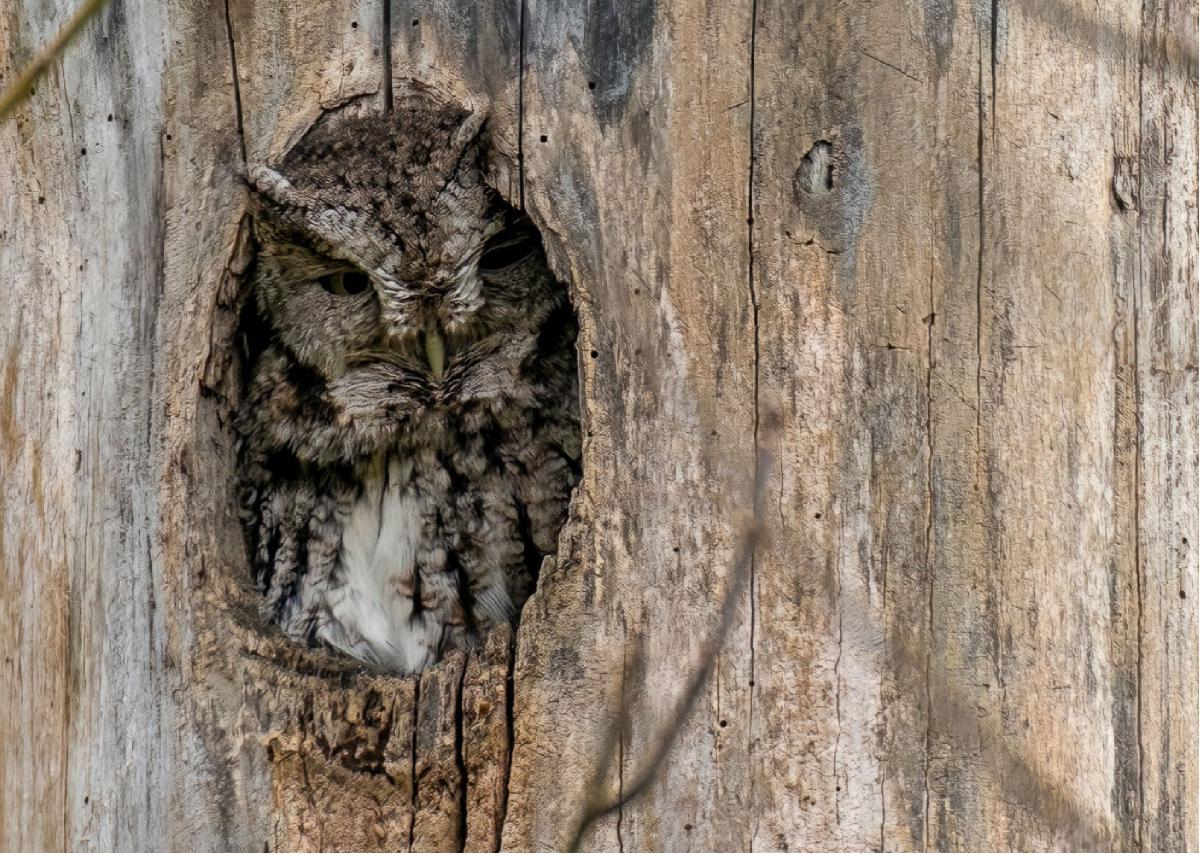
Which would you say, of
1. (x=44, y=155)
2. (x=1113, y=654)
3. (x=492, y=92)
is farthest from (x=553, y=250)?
(x=1113, y=654)

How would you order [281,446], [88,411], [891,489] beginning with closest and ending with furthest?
[891,489]
[88,411]
[281,446]

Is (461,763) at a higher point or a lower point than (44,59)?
lower

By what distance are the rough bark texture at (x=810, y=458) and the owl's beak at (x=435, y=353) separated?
0.44 meters

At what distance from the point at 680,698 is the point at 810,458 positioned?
0.36 m

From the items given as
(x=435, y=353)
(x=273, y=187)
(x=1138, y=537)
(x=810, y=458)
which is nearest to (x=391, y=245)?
(x=273, y=187)

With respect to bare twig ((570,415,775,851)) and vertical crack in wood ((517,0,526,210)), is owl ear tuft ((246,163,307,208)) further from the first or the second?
bare twig ((570,415,775,851))

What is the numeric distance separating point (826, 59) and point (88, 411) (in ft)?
3.71

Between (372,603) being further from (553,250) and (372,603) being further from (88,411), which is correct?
(553,250)

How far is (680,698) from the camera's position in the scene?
5.20 feet

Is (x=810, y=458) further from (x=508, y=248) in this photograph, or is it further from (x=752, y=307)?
(x=508, y=248)

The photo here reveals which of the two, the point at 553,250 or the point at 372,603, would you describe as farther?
the point at 372,603

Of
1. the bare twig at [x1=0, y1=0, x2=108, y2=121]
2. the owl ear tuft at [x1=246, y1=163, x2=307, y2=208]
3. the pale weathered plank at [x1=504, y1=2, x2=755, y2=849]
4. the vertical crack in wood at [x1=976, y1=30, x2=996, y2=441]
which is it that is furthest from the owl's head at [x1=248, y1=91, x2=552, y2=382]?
the vertical crack in wood at [x1=976, y1=30, x2=996, y2=441]

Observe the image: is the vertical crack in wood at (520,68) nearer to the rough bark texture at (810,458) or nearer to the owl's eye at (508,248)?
the rough bark texture at (810,458)

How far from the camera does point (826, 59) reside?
1.58 meters
